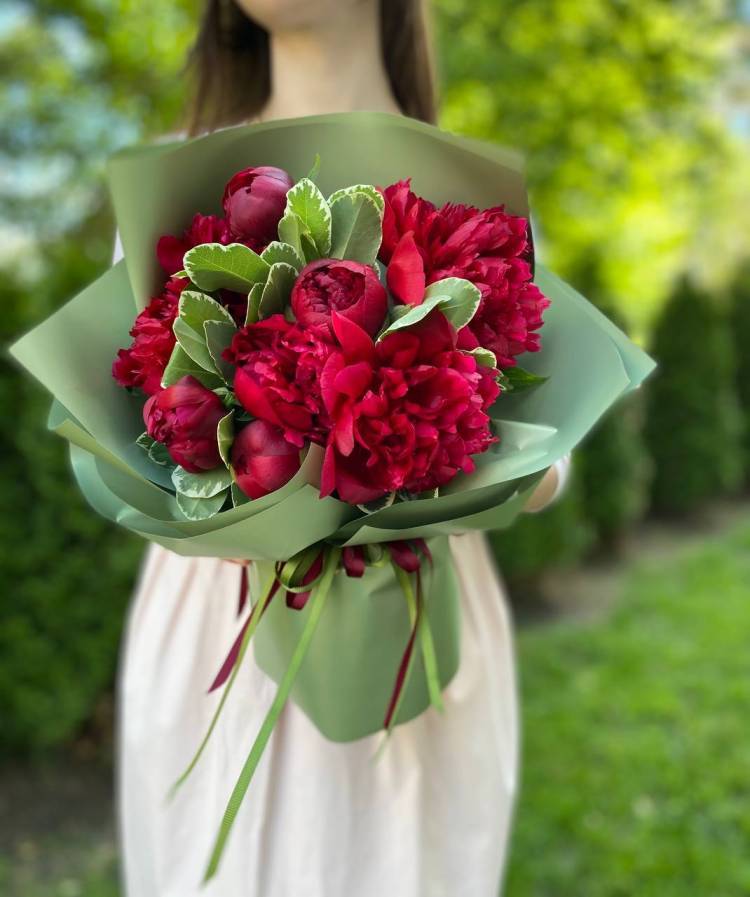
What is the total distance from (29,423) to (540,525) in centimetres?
258

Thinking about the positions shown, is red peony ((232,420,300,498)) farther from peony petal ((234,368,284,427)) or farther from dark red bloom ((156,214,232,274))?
dark red bloom ((156,214,232,274))

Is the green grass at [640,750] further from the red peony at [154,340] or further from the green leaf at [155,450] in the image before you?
the red peony at [154,340]

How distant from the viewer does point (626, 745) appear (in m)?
3.25

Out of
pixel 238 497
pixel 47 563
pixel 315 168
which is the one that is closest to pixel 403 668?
pixel 238 497

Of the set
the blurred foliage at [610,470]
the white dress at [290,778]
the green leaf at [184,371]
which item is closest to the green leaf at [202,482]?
the green leaf at [184,371]

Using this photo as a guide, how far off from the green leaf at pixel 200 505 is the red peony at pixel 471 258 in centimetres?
32

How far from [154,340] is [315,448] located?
0.23 metres

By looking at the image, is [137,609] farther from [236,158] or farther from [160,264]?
[236,158]

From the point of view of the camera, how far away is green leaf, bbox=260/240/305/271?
3.14ft

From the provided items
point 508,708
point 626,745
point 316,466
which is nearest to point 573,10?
point 626,745

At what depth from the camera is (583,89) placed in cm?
561

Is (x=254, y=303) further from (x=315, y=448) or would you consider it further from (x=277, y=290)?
(x=315, y=448)

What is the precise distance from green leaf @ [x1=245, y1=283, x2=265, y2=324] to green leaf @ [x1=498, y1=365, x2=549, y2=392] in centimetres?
32

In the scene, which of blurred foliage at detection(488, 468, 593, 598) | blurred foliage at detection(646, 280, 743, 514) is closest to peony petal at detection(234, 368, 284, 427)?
blurred foliage at detection(488, 468, 593, 598)
